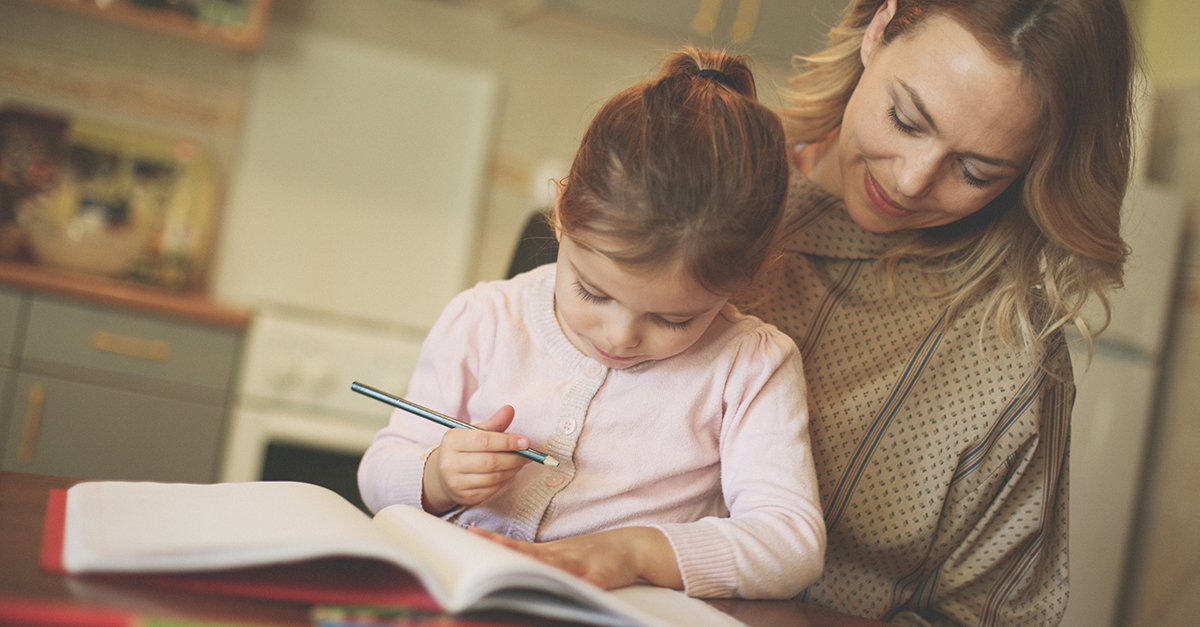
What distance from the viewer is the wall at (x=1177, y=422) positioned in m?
2.43

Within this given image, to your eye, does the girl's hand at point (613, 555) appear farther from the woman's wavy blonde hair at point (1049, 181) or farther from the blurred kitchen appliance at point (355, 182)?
the blurred kitchen appliance at point (355, 182)

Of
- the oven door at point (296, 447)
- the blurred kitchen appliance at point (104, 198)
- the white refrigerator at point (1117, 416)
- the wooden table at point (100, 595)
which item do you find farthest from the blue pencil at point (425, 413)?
the white refrigerator at point (1117, 416)

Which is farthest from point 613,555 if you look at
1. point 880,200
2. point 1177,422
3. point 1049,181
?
point 1177,422

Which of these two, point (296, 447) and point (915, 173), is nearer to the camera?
point (915, 173)

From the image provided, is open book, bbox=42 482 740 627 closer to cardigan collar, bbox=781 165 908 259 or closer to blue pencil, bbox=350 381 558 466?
blue pencil, bbox=350 381 558 466

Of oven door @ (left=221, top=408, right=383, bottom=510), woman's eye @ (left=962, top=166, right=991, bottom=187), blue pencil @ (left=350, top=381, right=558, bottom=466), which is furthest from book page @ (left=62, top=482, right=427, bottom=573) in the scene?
oven door @ (left=221, top=408, right=383, bottom=510)

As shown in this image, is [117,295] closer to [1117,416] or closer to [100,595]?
[100,595]

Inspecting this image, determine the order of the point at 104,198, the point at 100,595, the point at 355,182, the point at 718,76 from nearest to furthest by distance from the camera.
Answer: the point at 100,595 < the point at 718,76 < the point at 104,198 < the point at 355,182

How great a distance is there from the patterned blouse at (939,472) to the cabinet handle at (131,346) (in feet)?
5.09

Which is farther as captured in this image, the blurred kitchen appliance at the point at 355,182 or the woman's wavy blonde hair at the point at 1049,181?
the blurred kitchen appliance at the point at 355,182

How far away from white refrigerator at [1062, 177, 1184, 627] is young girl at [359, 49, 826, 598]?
1816 millimetres

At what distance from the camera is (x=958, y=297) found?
3.75 feet

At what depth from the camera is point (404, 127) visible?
8.78ft

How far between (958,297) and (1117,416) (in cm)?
159
